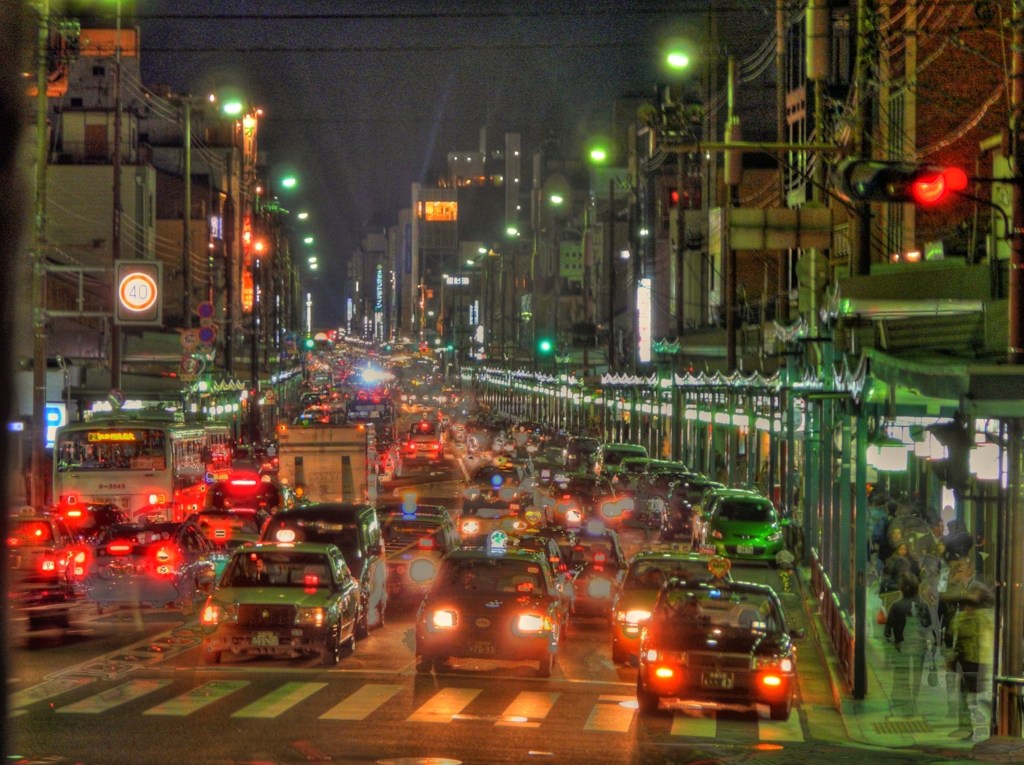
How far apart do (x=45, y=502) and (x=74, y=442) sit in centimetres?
355

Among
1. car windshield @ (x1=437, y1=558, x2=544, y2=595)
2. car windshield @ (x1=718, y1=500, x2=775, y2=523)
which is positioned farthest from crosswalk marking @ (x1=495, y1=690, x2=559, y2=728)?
car windshield @ (x1=718, y1=500, x2=775, y2=523)

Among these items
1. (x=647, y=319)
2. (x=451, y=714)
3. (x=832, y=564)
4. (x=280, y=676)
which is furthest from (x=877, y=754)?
(x=647, y=319)

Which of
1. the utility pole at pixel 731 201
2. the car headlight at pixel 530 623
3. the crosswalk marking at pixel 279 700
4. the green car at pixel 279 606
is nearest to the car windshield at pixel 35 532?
the green car at pixel 279 606

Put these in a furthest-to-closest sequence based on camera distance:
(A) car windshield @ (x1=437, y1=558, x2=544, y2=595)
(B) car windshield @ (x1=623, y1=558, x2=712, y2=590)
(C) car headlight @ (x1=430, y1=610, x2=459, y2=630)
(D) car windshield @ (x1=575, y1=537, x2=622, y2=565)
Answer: (D) car windshield @ (x1=575, y1=537, x2=622, y2=565) → (B) car windshield @ (x1=623, y1=558, x2=712, y2=590) → (A) car windshield @ (x1=437, y1=558, x2=544, y2=595) → (C) car headlight @ (x1=430, y1=610, x2=459, y2=630)

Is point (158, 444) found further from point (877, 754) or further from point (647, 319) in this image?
point (647, 319)

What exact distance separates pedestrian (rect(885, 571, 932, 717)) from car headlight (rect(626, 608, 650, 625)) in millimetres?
3476

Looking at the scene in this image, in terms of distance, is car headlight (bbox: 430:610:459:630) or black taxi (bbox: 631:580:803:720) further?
car headlight (bbox: 430:610:459:630)

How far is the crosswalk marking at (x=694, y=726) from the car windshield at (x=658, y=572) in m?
3.91

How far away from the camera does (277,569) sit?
1902 centimetres

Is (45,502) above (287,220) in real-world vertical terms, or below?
below

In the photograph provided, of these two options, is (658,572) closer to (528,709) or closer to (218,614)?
(528,709)

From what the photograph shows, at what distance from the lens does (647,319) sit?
3125 inches

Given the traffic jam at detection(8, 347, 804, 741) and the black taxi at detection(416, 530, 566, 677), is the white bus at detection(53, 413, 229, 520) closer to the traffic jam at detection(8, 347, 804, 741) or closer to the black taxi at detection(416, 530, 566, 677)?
the traffic jam at detection(8, 347, 804, 741)

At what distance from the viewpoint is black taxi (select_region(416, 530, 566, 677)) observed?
17750 mm
